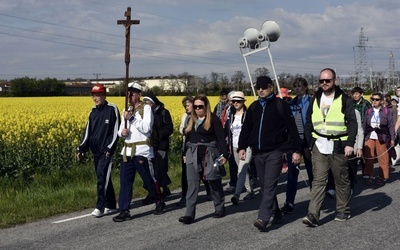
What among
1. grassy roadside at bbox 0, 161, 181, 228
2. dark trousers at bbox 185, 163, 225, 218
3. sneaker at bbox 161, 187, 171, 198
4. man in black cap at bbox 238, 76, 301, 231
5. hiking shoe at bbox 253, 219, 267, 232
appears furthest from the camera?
sneaker at bbox 161, 187, 171, 198

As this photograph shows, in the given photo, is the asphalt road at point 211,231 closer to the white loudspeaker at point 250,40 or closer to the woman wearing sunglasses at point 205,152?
the woman wearing sunglasses at point 205,152

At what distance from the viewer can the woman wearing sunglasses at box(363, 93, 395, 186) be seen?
10977 millimetres

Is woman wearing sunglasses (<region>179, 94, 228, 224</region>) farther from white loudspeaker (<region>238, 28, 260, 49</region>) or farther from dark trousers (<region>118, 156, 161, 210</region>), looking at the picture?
white loudspeaker (<region>238, 28, 260, 49</region>)

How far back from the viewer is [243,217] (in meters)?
7.70

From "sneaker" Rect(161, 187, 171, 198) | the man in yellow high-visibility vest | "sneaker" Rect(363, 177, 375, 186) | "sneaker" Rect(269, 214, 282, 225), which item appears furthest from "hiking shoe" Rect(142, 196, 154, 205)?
"sneaker" Rect(363, 177, 375, 186)

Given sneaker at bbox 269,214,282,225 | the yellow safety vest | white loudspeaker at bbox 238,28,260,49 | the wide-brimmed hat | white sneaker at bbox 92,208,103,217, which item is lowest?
white sneaker at bbox 92,208,103,217

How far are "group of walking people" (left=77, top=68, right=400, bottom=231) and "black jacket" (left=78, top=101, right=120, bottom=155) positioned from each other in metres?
0.01

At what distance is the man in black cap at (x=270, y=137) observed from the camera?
699 cm

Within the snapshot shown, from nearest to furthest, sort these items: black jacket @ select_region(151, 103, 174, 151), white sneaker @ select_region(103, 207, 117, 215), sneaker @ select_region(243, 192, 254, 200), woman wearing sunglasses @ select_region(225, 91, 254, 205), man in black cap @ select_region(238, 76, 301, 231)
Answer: man in black cap @ select_region(238, 76, 301, 231) → white sneaker @ select_region(103, 207, 117, 215) → black jacket @ select_region(151, 103, 174, 151) → woman wearing sunglasses @ select_region(225, 91, 254, 205) → sneaker @ select_region(243, 192, 254, 200)

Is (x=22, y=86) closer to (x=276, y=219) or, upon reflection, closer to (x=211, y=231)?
(x=276, y=219)

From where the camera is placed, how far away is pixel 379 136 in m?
11.1

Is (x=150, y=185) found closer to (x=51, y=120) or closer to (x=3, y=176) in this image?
(x=3, y=176)

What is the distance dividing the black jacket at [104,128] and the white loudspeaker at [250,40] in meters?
7.14

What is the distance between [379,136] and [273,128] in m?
4.79
